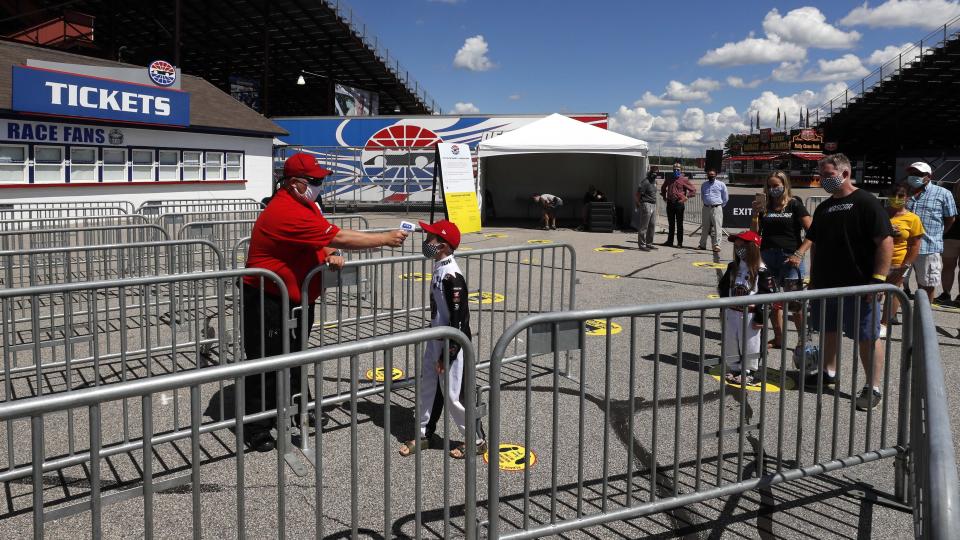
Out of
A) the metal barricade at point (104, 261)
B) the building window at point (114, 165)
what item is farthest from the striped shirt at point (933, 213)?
the building window at point (114, 165)

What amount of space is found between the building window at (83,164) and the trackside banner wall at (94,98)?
4.08 ft

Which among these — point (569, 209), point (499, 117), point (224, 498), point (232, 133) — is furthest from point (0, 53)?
point (224, 498)

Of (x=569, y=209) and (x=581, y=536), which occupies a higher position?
(x=569, y=209)

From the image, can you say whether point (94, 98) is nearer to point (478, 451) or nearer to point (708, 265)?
point (708, 265)

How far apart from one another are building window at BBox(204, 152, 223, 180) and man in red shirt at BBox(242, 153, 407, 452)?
22101 millimetres

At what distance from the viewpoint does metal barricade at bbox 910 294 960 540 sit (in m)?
1.59

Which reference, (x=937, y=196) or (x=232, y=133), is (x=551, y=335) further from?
(x=232, y=133)

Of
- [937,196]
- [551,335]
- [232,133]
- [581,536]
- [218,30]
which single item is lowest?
[581,536]

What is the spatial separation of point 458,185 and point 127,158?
1598cm

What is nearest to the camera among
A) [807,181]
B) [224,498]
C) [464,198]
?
[224,498]

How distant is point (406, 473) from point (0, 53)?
24.2 m

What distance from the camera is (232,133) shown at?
25.2 meters

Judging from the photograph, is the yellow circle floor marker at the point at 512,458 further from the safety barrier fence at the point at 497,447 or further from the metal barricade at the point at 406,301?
the metal barricade at the point at 406,301

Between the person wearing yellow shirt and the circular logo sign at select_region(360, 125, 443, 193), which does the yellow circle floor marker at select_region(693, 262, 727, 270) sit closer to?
the person wearing yellow shirt
